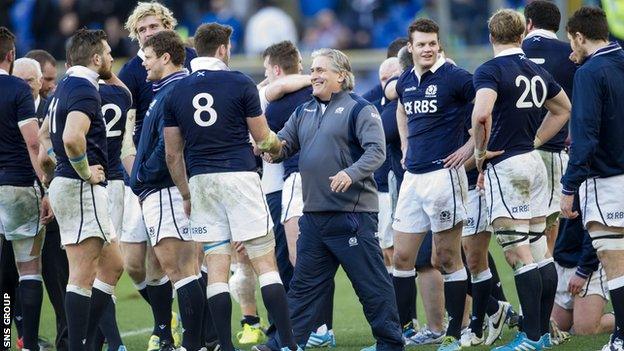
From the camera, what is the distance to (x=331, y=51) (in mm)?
9375

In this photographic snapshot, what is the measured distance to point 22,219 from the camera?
10.2 m

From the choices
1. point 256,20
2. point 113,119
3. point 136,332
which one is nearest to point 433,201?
point 113,119

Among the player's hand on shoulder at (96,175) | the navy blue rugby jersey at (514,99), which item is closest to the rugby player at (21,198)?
the player's hand on shoulder at (96,175)

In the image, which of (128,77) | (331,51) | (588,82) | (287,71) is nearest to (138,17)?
(128,77)

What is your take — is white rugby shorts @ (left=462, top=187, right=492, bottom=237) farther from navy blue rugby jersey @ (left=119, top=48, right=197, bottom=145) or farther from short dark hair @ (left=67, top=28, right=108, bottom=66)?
short dark hair @ (left=67, top=28, right=108, bottom=66)

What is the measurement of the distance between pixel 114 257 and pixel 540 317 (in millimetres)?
3233

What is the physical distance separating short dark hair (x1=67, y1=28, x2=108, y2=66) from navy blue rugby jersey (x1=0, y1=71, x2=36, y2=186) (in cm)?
78

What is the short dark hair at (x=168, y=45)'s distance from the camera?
9.57 meters

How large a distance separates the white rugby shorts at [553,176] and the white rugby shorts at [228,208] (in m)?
2.34

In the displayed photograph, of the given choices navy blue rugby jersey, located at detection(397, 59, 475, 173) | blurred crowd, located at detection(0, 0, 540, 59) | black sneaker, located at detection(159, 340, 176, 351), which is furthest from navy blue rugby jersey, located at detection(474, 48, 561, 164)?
blurred crowd, located at detection(0, 0, 540, 59)

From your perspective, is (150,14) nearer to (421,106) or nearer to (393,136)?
(393,136)

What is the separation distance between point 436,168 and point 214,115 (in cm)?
180

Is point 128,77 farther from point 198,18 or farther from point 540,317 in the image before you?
point 198,18

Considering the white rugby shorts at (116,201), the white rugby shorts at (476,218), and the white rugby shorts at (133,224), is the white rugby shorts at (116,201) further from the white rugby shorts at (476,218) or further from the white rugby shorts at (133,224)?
the white rugby shorts at (476,218)
